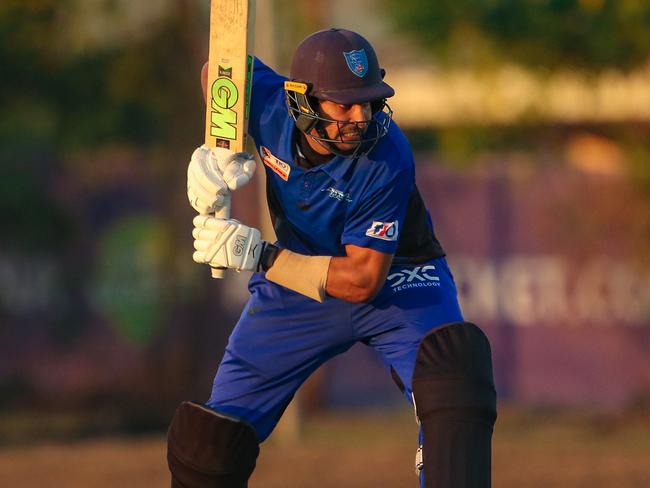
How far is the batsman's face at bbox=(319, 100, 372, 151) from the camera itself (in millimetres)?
5082

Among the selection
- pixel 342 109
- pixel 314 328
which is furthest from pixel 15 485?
pixel 342 109

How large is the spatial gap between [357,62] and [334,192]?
1.62 ft

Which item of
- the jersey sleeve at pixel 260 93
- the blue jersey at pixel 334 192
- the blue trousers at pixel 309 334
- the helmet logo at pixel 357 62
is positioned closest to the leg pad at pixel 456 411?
the blue trousers at pixel 309 334

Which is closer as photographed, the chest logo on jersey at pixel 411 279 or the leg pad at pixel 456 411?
the leg pad at pixel 456 411

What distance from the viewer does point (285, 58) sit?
41.6 ft

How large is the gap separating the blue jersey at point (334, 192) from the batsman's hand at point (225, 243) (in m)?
0.27

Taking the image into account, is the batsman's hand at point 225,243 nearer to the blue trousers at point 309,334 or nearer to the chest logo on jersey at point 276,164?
the chest logo on jersey at point 276,164

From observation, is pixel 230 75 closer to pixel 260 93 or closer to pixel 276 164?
pixel 260 93

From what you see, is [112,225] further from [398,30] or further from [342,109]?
[342,109]

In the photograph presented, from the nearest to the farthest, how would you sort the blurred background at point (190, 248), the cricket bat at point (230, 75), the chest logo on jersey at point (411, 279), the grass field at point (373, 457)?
the cricket bat at point (230, 75) < the chest logo on jersey at point (411, 279) < the grass field at point (373, 457) < the blurred background at point (190, 248)

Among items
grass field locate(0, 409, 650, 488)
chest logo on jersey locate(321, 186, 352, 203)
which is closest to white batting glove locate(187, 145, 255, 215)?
chest logo on jersey locate(321, 186, 352, 203)

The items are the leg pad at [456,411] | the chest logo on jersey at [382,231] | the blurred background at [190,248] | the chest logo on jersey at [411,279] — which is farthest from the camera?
the blurred background at [190,248]

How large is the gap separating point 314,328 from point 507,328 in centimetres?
778

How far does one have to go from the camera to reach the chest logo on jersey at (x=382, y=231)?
5.15m
